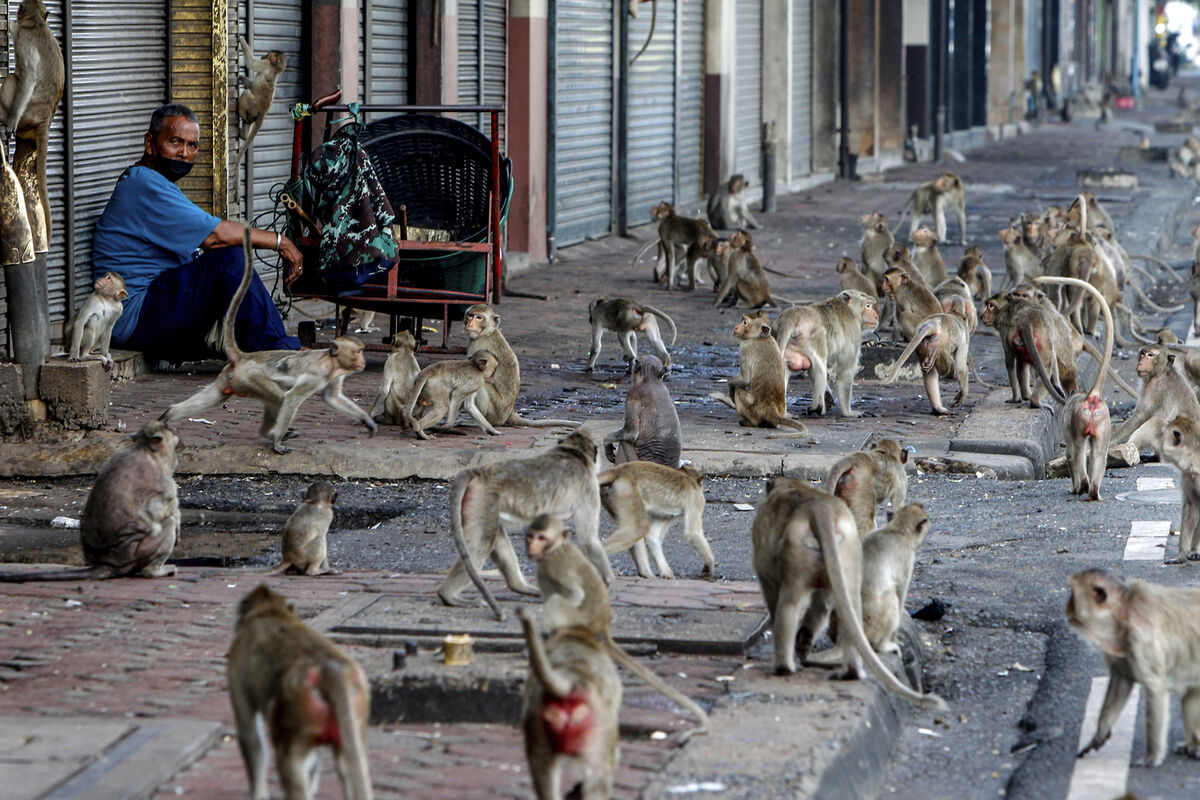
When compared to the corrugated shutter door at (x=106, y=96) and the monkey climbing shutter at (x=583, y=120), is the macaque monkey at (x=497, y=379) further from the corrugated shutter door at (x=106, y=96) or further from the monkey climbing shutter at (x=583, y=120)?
the monkey climbing shutter at (x=583, y=120)

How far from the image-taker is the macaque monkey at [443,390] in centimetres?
936

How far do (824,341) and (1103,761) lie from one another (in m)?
5.26

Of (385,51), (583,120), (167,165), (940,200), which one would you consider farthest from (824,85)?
(167,165)

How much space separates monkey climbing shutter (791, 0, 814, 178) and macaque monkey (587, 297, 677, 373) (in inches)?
672

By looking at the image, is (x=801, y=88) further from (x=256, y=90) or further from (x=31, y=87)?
(x=31, y=87)

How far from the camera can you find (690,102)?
78.1ft

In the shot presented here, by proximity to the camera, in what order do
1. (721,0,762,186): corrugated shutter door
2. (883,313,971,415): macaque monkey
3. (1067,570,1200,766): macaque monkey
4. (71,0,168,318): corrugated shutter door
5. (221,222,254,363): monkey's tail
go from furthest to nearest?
1. (721,0,762,186): corrugated shutter door
2. (71,0,168,318): corrugated shutter door
3. (883,313,971,415): macaque monkey
4. (221,222,254,363): monkey's tail
5. (1067,570,1200,766): macaque monkey

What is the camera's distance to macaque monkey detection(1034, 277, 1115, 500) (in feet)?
28.3

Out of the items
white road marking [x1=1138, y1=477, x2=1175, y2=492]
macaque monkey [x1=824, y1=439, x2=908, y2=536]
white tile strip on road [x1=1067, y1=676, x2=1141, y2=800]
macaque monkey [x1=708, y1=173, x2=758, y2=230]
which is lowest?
white tile strip on road [x1=1067, y1=676, x2=1141, y2=800]

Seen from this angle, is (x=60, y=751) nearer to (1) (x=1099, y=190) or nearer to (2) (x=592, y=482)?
(2) (x=592, y=482)

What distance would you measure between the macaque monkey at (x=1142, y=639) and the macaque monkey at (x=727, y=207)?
1573 centimetres

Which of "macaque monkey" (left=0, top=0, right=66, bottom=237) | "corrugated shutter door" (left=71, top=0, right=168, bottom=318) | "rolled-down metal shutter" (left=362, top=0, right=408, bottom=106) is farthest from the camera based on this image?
"rolled-down metal shutter" (left=362, top=0, right=408, bottom=106)

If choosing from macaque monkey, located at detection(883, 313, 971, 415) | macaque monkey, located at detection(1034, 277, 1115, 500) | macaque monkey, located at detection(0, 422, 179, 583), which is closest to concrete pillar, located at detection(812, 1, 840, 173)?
macaque monkey, located at detection(883, 313, 971, 415)

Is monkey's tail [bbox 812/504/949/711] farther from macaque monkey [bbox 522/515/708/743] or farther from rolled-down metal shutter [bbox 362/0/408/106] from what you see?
rolled-down metal shutter [bbox 362/0/408/106]
